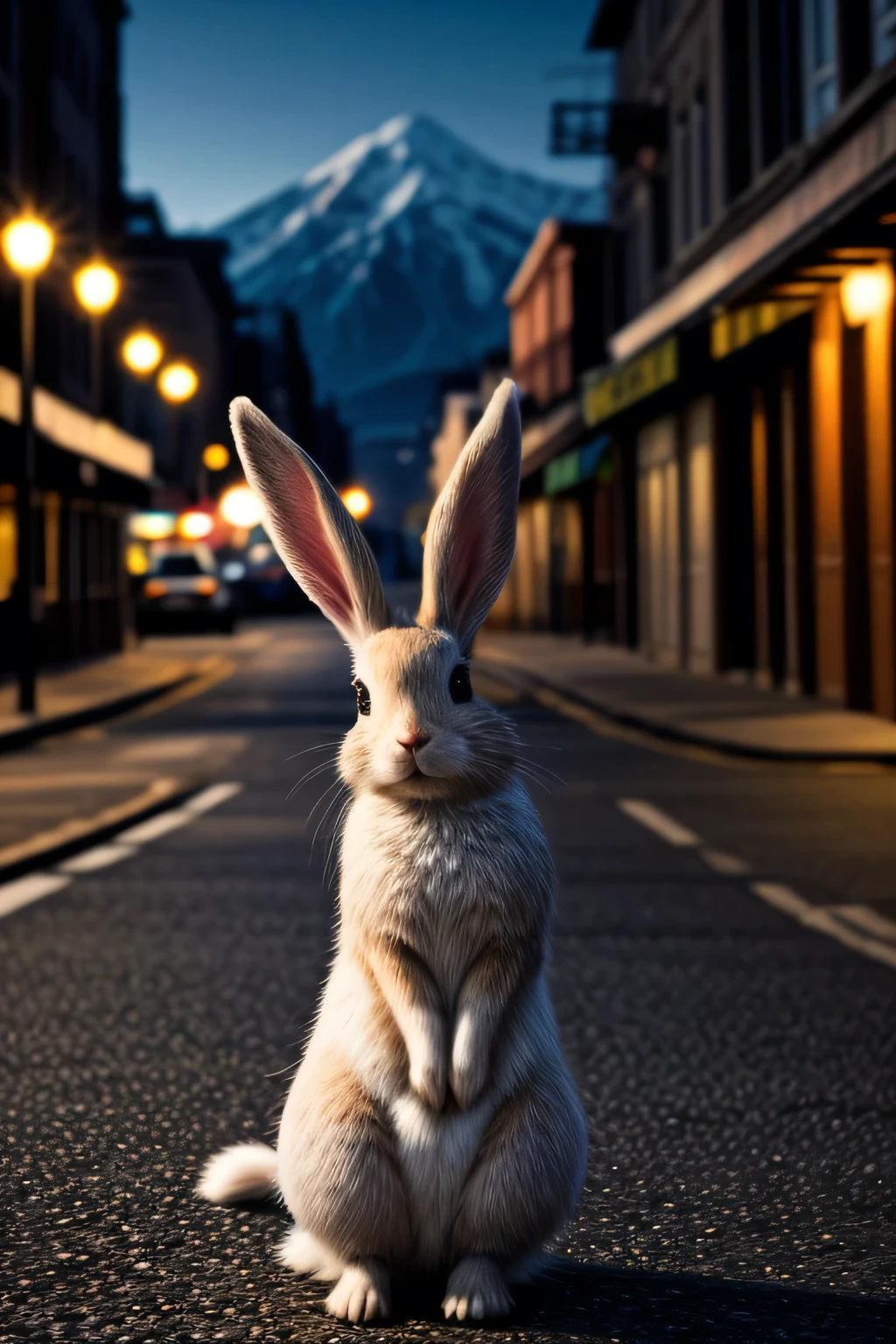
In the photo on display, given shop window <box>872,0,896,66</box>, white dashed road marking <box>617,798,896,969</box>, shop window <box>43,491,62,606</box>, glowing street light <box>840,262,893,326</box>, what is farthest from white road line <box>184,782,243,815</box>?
shop window <box>43,491,62,606</box>

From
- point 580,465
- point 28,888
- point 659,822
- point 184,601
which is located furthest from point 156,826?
point 184,601

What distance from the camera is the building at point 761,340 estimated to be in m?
18.8

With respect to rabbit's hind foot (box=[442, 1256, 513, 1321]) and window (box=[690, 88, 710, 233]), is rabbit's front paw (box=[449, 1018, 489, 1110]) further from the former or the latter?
window (box=[690, 88, 710, 233])

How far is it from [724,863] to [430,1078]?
725 centimetres

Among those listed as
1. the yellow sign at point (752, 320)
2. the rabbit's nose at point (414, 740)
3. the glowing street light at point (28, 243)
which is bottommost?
the rabbit's nose at point (414, 740)

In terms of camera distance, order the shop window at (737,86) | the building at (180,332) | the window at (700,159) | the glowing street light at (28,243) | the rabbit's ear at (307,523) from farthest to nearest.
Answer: the building at (180,332)
the window at (700,159)
the shop window at (737,86)
the glowing street light at (28,243)
the rabbit's ear at (307,523)

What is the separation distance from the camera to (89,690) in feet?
84.3

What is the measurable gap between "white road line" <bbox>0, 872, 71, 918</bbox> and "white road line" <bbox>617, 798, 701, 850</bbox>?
3401mm

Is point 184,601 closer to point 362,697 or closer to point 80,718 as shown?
point 80,718

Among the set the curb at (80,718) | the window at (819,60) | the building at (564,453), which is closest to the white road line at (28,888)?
the curb at (80,718)

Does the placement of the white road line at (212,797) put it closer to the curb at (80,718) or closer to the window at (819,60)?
the curb at (80,718)

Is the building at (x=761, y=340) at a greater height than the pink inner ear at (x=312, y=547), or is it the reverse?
the building at (x=761, y=340)

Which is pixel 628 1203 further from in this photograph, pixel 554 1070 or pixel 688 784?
pixel 688 784

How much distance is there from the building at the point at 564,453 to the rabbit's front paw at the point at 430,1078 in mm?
33323
